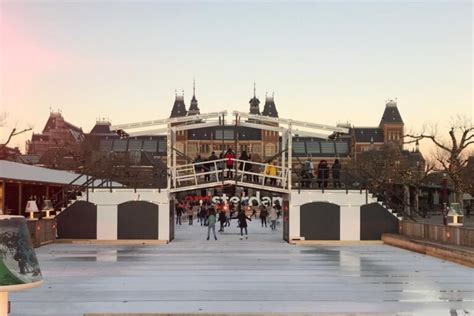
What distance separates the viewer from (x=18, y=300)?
467 inches

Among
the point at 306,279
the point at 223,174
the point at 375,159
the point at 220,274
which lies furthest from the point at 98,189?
the point at 375,159

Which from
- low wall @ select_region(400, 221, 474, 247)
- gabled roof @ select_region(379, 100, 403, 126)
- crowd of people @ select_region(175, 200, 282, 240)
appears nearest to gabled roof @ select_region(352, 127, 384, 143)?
gabled roof @ select_region(379, 100, 403, 126)

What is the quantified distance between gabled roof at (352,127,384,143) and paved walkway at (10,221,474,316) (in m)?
150

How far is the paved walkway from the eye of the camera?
11445 mm

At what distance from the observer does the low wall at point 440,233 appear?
2016 centimetres

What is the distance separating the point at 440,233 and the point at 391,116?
15760 cm

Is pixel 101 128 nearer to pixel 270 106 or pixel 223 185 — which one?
pixel 270 106

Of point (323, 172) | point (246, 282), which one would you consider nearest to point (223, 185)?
point (323, 172)

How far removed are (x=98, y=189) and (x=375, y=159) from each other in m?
47.4

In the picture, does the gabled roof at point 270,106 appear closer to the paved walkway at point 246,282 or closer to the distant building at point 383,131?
the distant building at point 383,131

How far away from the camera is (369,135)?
564ft

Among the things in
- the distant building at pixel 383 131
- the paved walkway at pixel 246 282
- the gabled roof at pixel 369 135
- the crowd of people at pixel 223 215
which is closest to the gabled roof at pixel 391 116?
the distant building at pixel 383 131

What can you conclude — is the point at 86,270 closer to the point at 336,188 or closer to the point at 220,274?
the point at 220,274

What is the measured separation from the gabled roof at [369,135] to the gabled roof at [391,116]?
354 cm
